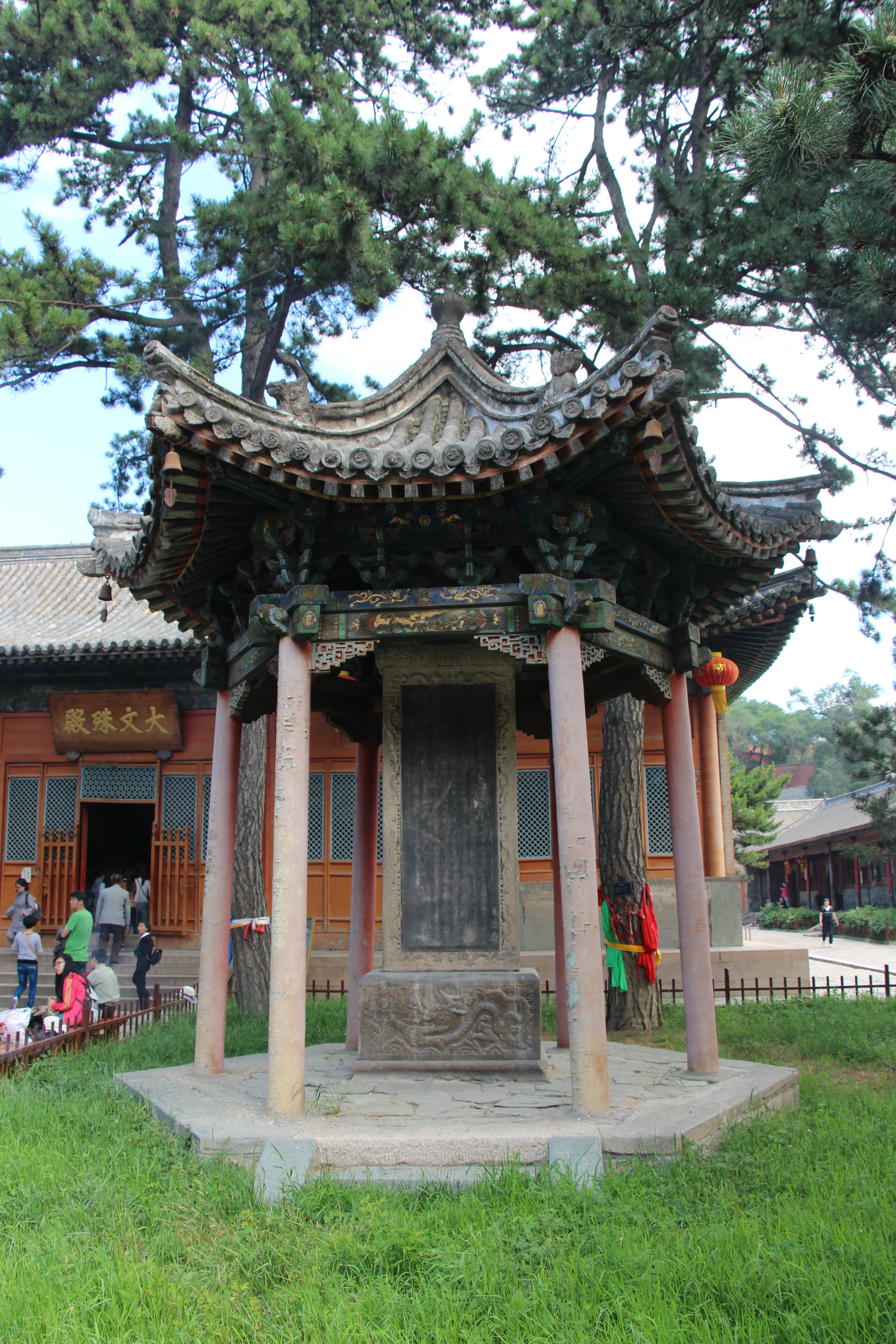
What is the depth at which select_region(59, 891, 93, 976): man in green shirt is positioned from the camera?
38.4 feet

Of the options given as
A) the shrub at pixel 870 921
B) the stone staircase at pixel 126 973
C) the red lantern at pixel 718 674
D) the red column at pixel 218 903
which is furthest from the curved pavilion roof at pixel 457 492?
the shrub at pixel 870 921

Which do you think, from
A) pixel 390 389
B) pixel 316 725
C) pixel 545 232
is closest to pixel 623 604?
pixel 390 389

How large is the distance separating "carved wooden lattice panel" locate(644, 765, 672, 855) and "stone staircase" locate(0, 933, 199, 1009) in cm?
752

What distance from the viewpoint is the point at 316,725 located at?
16.5 meters

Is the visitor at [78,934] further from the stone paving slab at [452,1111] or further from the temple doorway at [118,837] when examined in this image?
the temple doorway at [118,837]

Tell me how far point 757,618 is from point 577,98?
30.0ft

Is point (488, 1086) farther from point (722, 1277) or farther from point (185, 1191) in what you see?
point (722, 1277)

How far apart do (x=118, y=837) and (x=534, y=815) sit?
12.6 m

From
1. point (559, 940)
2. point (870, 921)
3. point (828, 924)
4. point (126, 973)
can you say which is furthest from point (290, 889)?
point (870, 921)

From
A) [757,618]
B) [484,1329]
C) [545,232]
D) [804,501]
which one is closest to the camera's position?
[484,1329]

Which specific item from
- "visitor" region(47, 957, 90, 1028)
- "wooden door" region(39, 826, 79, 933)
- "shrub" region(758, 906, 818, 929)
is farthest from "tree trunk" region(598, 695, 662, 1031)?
"shrub" region(758, 906, 818, 929)

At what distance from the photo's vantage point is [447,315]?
8.49 metres

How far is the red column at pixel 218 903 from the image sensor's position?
7.32 meters

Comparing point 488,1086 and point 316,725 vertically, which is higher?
point 316,725
